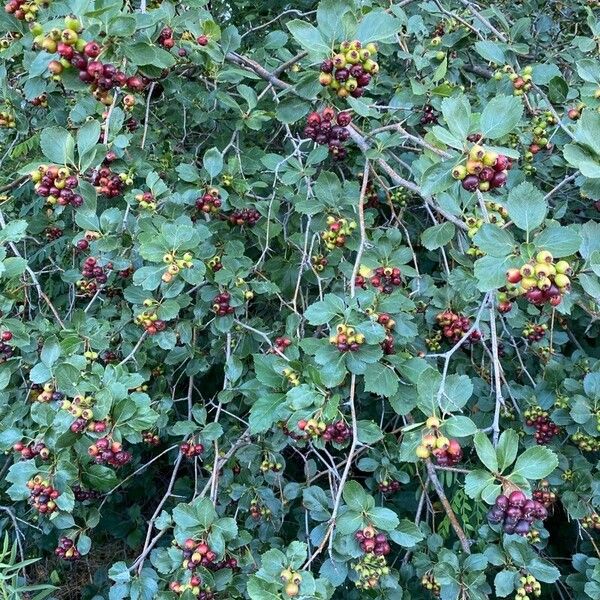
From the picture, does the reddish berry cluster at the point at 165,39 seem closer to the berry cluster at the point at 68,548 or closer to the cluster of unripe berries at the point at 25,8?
the cluster of unripe berries at the point at 25,8

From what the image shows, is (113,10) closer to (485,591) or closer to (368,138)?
(368,138)

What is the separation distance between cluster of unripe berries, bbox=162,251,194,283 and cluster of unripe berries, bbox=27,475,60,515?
0.64 m

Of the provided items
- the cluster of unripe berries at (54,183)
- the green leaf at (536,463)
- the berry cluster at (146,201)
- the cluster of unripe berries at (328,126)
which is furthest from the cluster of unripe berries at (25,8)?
the green leaf at (536,463)

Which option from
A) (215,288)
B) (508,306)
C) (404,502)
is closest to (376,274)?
(508,306)

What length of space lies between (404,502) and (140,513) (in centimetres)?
148

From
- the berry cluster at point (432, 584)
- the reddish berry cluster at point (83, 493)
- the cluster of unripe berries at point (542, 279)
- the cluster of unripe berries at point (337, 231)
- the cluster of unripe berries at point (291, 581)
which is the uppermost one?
the cluster of unripe berries at point (542, 279)

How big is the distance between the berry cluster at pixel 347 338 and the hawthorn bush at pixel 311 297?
0.05 ft

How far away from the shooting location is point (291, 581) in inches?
56.1

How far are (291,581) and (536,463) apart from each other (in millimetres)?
640

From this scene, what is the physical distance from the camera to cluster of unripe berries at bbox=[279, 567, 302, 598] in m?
1.40

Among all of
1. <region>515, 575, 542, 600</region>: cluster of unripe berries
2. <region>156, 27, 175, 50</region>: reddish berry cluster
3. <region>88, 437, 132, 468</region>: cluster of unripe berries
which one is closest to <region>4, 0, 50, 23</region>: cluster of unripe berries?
<region>156, 27, 175, 50</region>: reddish berry cluster

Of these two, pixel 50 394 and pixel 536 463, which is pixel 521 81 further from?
pixel 50 394

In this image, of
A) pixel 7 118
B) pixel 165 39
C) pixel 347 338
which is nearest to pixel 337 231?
pixel 347 338

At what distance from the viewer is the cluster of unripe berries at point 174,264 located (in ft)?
5.58
